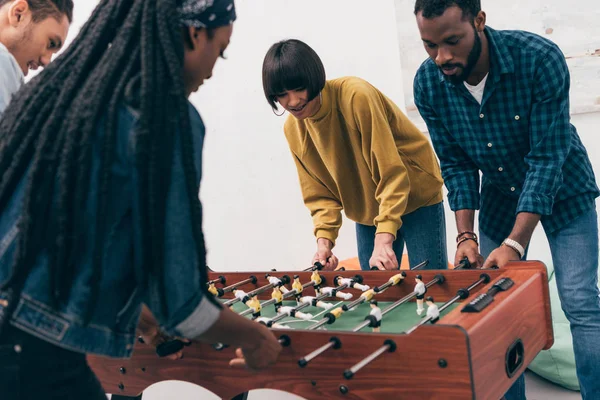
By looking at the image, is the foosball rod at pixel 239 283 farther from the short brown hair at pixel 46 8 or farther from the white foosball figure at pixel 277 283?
the short brown hair at pixel 46 8

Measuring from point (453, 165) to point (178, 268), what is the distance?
1.47 meters

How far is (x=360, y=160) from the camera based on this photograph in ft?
7.68

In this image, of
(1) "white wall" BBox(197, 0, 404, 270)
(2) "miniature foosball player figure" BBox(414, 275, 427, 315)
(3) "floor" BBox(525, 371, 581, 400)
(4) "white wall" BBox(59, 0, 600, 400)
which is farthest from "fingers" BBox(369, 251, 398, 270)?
(1) "white wall" BBox(197, 0, 404, 270)

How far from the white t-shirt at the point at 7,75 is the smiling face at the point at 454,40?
3.83ft

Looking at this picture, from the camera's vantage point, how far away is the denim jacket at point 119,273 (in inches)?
37.9

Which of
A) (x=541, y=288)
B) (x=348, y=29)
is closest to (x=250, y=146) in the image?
(x=348, y=29)

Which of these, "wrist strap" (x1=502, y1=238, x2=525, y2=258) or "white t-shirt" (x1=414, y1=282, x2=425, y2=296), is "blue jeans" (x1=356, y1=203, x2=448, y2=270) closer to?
"wrist strap" (x1=502, y1=238, x2=525, y2=258)

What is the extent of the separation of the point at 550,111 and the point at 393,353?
3.42ft

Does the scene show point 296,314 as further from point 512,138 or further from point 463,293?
point 512,138

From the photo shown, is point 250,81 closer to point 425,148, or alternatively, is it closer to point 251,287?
point 425,148

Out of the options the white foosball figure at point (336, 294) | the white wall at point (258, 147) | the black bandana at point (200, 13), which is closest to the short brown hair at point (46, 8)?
the black bandana at point (200, 13)

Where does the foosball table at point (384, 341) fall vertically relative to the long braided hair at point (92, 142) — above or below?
below

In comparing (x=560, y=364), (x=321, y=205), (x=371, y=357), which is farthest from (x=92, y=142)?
(x=560, y=364)

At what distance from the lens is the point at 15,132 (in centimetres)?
101
